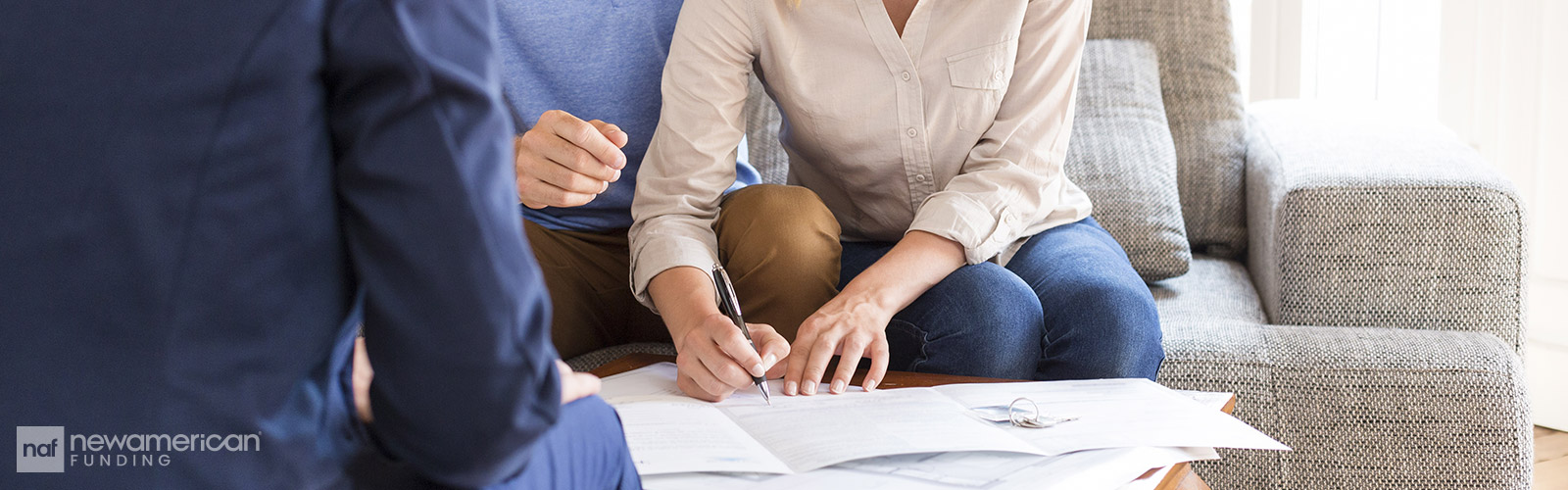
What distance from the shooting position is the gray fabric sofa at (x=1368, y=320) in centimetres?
112

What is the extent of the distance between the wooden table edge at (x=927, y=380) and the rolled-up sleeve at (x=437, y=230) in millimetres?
454

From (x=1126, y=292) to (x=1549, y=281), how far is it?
139cm

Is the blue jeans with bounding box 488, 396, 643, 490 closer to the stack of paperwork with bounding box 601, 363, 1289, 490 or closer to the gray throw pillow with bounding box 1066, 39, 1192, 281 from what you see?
the stack of paperwork with bounding box 601, 363, 1289, 490

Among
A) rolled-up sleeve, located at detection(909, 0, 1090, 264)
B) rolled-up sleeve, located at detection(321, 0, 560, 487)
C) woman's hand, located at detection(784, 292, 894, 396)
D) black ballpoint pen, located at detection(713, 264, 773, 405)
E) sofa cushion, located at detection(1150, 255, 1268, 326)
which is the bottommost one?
sofa cushion, located at detection(1150, 255, 1268, 326)

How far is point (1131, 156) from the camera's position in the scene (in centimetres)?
157

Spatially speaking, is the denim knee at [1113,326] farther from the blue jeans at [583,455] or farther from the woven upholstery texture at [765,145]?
the woven upholstery texture at [765,145]

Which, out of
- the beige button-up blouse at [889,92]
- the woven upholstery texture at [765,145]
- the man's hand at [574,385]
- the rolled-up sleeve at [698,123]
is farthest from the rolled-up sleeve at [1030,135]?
the man's hand at [574,385]

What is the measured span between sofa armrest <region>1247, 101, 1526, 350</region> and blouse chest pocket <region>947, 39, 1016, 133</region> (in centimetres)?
42

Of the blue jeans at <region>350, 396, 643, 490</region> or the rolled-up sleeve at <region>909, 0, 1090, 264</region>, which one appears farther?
the rolled-up sleeve at <region>909, 0, 1090, 264</region>

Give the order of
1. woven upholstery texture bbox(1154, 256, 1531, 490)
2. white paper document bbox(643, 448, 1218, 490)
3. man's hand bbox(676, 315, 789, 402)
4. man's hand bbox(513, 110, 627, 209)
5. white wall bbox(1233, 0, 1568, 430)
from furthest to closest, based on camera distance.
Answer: white wall bbox(1233, 0, 1568, 430) → woven upholstery texture bbox(1154, 256, 1531, 490) → man's hand bbox(513, 110, 627, 209) → man's hand bbox(676, 315, 789, 402) → white paper document bbox(643, 448, 1218, 490)

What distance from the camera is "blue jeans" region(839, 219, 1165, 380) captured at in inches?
40.0

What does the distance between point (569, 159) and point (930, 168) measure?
41 centimetres

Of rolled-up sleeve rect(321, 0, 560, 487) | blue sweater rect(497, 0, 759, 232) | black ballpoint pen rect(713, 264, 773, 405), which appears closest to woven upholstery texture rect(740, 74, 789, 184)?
blue sweater rect(497, 0, 759, 232)

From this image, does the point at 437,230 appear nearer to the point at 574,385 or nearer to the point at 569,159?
the point at 574,385
